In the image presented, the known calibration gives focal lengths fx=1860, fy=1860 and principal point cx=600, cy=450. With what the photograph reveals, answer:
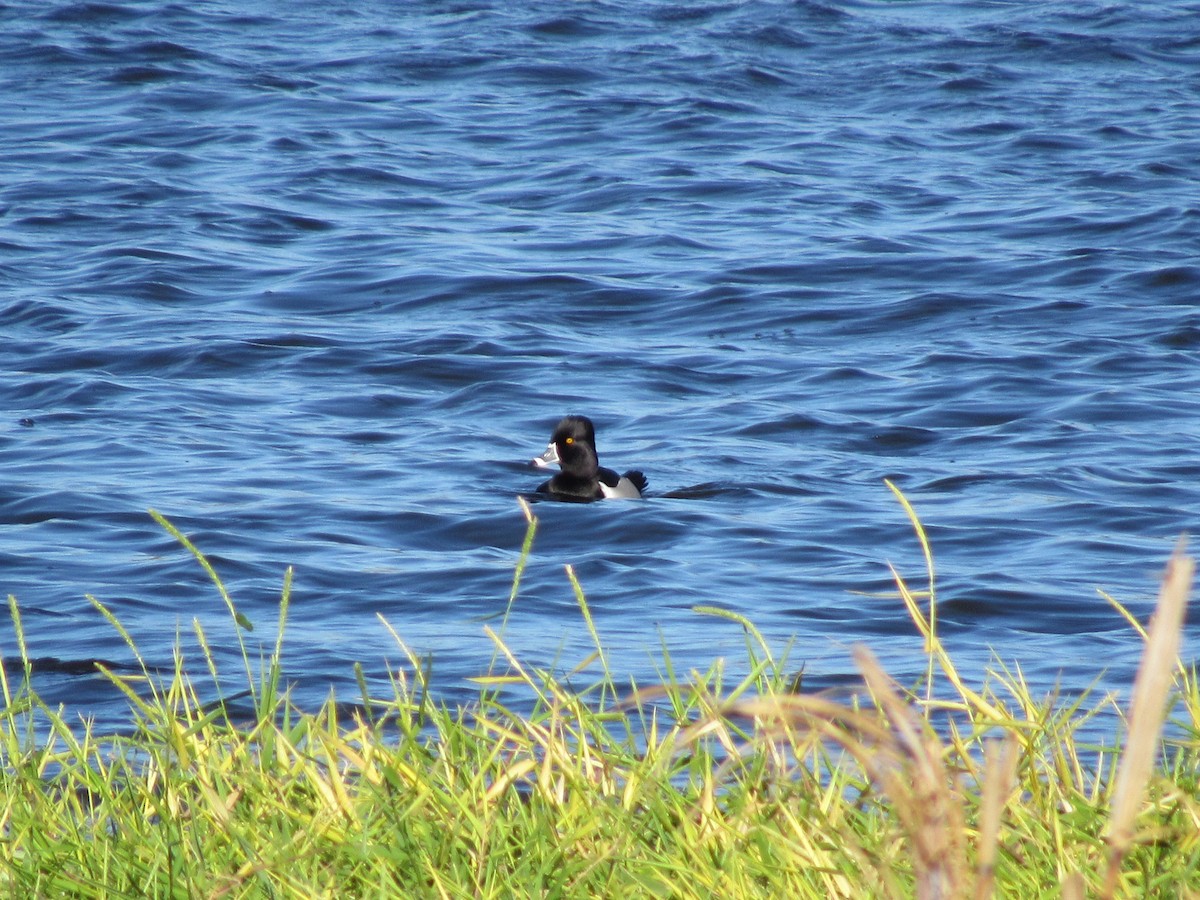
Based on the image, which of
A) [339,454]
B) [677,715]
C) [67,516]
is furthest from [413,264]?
[677,715]

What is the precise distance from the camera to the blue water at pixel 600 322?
297 inches

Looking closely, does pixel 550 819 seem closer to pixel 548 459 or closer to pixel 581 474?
pixel 581 474

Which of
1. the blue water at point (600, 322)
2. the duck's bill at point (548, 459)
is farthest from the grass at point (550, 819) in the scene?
the duck's bill at point (548, 459)

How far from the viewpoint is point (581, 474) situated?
10.1 metres

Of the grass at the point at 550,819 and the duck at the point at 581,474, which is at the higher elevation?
the grass at the point at 550,819

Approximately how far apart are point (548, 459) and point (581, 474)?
1.82 ft

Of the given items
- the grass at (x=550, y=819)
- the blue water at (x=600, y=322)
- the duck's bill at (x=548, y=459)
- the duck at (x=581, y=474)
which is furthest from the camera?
the duck's bill at (x=548, y=459)

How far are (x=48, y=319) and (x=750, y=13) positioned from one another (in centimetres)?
1292

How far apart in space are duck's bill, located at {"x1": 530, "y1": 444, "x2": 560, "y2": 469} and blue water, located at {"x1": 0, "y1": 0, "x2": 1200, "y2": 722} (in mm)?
72

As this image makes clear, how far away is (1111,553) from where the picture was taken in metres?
8.27

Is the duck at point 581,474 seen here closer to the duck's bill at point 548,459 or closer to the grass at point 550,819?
the duck's bill at point 548,459

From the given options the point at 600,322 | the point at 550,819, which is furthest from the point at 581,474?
the point at 550,819

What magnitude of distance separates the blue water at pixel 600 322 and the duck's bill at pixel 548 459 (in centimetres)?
7

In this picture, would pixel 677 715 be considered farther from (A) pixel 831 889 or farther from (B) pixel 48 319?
(B) pixel 48 319
